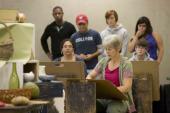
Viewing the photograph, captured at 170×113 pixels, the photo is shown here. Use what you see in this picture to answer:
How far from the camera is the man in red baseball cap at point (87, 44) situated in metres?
5.45

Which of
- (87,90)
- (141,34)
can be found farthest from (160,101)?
(87,90)

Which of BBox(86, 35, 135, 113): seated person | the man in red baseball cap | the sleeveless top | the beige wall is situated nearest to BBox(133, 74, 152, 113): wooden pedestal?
BBox(86, 35, 135, 113): seated person

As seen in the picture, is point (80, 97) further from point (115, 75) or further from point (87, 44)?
point (87, 44)

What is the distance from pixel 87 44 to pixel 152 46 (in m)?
0.87

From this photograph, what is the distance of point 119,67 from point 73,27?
101 inches

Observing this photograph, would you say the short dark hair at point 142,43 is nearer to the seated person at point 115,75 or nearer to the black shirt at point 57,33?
the seated person at point 115,75

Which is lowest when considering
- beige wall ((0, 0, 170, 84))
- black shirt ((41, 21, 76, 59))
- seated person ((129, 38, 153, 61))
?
seated person ((129, 38, 153, 61))

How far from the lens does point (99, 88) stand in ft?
11.5

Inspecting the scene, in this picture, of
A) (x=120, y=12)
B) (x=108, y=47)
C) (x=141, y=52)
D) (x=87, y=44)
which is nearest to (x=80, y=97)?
(x=108, y=47)

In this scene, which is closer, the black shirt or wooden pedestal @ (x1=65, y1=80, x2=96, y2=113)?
wooden pedestal @ (x1=65, y1=80, x2=96, y2=113)

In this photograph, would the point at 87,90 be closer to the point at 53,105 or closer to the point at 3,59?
the point at 53,105

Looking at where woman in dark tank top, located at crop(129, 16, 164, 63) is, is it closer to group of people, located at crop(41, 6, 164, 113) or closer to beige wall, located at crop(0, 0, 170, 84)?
group of people, located at crop(41, 6, 164, 113)

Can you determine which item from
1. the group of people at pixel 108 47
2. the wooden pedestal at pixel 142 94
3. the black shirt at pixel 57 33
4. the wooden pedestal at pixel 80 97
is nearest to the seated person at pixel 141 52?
the group of people at pixel 108 47

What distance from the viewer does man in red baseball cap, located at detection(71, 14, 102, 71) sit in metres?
5.45
